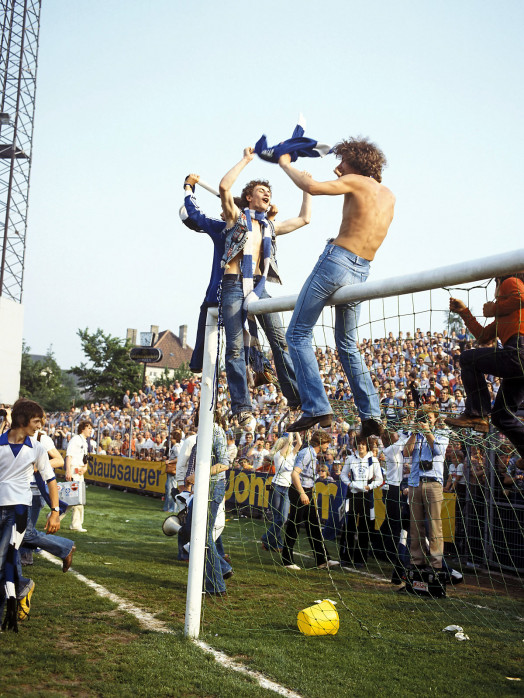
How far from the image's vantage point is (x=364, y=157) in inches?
177

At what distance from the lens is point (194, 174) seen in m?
5.81

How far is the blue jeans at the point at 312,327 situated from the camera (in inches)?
179

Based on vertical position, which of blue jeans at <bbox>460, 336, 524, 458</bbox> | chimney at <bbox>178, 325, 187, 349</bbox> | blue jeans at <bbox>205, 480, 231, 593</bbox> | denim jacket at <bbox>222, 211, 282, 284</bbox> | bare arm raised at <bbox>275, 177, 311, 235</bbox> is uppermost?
chimney at <bbox>178, 325, 187, 349</bbox>

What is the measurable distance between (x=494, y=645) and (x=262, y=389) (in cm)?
934

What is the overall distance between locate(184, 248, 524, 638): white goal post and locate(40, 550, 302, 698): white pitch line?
12.9 inches

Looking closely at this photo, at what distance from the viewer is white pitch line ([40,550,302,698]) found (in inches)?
171

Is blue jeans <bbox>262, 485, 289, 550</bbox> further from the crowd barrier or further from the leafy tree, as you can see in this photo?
the leafy tree

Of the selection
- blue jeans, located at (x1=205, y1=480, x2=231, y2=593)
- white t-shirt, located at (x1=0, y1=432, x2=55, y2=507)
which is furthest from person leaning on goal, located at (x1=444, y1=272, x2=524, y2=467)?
white t-shirt, located at (x1=0, y1=432, x2=55, y2=507)

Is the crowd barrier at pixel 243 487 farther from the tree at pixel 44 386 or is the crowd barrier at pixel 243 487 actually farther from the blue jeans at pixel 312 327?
the tree at pixel 44 386

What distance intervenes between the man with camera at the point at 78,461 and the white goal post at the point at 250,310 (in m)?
5.19

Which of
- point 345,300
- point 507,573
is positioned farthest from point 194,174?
point 507,573

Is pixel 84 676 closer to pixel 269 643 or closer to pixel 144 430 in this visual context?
pixel 269 643

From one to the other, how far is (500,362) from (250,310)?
205 centimetres

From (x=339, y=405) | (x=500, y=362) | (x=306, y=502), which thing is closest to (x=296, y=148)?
(x=500, y=362)
